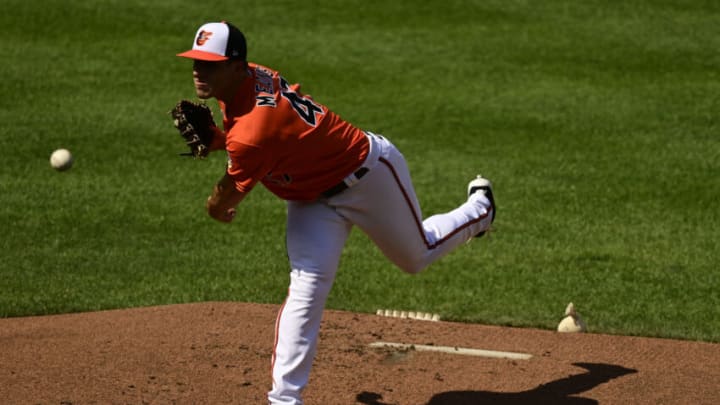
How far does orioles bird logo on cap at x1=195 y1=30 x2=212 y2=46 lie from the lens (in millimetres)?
5156

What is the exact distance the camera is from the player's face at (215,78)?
16.9ft

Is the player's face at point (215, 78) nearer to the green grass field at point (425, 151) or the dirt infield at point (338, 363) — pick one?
the dirt infield at point (338, 363)

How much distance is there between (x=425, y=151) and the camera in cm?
1130

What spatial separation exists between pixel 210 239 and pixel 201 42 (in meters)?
4.29

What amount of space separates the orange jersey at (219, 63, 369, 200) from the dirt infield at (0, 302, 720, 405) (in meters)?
1.25

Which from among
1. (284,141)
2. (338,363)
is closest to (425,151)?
(338,363)

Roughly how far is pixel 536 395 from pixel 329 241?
→ 150cm

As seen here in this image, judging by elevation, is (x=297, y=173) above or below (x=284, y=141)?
below

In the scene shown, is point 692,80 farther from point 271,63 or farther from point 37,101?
point 37,101

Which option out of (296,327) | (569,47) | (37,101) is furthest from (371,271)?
(569,47)

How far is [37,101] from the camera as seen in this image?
12.6 metres

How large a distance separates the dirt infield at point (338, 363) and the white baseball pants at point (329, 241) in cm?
62

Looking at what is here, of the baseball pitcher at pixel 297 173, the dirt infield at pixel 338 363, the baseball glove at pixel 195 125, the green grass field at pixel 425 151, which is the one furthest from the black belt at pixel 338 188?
the green grass field at pixel 425 151

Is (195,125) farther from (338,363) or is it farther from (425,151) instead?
(425,151)
